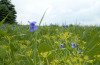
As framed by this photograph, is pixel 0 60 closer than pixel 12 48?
Yes

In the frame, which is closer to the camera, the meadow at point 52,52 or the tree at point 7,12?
the meadow at point 52,52

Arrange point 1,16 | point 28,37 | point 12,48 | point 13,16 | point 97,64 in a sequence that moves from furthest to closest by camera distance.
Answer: point 13,16, point 1,16, point 28,37, point 12,48, point 97,64

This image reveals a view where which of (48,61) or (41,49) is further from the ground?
(41,49)

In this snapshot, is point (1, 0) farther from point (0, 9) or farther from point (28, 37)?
point (28, 37)

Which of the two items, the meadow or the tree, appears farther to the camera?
the tree

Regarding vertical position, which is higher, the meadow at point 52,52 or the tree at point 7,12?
the tree at point 7,12

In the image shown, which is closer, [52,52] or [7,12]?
[52,52]

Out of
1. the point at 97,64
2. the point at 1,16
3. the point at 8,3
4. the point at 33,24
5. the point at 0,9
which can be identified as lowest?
the point at 97,64

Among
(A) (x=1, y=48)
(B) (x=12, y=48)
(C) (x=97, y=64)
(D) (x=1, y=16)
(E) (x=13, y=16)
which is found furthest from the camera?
(E) (x=13, y=16)

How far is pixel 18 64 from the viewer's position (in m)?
1.14

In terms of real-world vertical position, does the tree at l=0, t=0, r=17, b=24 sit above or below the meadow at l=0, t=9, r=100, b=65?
above

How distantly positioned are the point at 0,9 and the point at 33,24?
23409 mm

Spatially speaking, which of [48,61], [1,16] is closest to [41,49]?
[48,61]

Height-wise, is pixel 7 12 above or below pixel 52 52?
above
